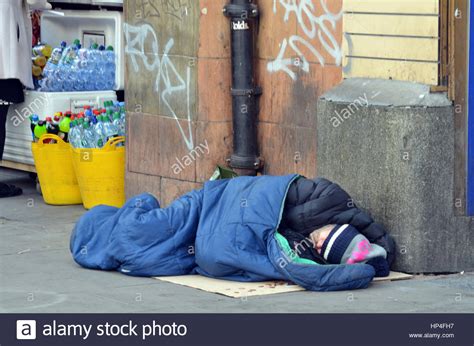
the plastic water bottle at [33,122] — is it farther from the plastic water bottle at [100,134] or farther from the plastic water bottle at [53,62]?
the plastic water bottle at [100,134]

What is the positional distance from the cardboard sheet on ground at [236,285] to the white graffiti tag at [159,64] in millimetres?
1775

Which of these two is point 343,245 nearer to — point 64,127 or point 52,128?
point 64,127

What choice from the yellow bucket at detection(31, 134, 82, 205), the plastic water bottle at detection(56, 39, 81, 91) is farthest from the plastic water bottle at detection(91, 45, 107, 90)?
the yellow bucket at detection(31, 134, 82, 205)

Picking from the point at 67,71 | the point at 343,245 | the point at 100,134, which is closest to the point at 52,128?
the point at 100,134

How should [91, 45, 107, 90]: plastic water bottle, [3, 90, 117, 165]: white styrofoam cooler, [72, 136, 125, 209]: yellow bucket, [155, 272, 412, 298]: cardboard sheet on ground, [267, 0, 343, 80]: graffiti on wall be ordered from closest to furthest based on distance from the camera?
1. [155, 272, 412, 298]: cardboard sheet on ground
2. [267, 0, 343, 80]: graffiti on wall
3. [72, 136, 125, 209]: yellow bucket
4. [3, 90, 117, 165]: white styrofoam cooler
5. [91, 45, 107, 90]: plastic water bottle

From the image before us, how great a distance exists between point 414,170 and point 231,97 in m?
1.80

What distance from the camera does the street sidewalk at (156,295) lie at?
6578 mm

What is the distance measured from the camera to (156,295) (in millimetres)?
6895

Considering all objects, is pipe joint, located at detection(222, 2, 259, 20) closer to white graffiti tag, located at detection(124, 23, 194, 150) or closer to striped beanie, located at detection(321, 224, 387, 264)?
white graffiti tag, located at detection(124, 23, 194, 150)

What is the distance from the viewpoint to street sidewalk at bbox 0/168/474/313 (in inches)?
259

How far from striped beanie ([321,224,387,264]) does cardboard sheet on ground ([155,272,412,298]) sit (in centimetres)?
18

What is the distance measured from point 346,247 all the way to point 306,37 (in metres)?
1.70
